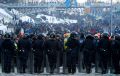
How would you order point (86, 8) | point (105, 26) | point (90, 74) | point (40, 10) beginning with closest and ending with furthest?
point (90, 74) < point (105, 26) < point (86, 8) < point (40, 10)

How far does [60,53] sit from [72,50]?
0.63 m

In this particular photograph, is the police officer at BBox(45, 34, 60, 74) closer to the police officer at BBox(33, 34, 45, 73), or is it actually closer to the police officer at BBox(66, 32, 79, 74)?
the police officer at BBox(33, 34, 45, 73)

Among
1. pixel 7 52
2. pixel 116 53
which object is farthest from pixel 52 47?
pixel 116 53

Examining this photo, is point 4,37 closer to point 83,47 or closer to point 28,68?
point 28,68

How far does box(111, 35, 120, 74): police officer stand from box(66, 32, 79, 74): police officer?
1.60 meters

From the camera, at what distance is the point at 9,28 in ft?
167

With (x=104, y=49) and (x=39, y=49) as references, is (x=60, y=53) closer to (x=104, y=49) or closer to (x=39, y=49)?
(x=39, y=49)

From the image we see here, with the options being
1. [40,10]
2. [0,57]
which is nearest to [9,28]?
[0,57]

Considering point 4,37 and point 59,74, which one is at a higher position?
point 4,37

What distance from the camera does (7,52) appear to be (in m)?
23.2

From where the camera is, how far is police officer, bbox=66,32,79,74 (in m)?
22.7

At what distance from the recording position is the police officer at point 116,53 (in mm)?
22500

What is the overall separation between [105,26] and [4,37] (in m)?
33.2

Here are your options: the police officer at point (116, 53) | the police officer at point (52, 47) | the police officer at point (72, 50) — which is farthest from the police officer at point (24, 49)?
the police officer at point (116, 53)
